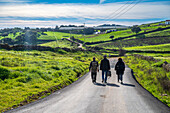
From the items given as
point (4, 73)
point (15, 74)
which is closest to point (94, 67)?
point (15, 74)

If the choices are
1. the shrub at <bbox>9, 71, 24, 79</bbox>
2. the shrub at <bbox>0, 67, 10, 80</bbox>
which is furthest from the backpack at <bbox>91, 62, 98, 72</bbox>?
the shrub at <bbox>0, 67, 10, 80</bbox>

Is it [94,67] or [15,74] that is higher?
[94,67]

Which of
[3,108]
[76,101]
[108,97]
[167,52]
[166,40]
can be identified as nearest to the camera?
[3,108]

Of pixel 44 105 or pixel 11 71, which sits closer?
pixel 44 105

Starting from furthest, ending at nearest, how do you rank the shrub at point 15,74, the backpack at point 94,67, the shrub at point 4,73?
the backpack at point 94,67 → the shrub at point 15,74 → the shrub at point 4,73

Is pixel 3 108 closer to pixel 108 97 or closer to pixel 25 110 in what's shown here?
pixel 25 110

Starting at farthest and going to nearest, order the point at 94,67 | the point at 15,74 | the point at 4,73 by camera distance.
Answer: the point at 94,67, the point at 15,74, the point at 4,73

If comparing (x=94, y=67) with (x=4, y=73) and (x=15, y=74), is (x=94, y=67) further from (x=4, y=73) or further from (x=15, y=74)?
(x=4, y=73)

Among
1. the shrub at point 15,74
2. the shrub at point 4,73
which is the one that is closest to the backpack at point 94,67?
the shrub at point 15,74

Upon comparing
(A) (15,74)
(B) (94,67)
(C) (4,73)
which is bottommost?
(A) (15,74)

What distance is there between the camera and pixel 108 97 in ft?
38.2

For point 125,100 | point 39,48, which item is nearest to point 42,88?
point 125,100

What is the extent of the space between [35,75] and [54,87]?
2.80 meters

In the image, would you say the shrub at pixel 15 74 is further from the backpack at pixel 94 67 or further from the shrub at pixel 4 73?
the backpack at pixel 94 67
